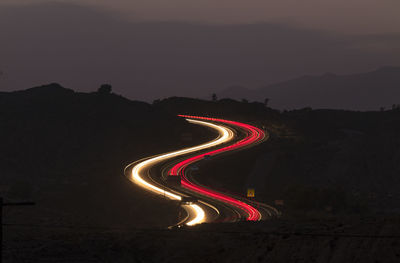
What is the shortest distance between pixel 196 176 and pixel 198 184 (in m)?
9.84

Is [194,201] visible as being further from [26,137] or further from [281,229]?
[26,137]

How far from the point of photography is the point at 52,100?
170 meters

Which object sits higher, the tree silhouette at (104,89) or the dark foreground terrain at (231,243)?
the tree silhouette at (104,89)

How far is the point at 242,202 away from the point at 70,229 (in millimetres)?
28413

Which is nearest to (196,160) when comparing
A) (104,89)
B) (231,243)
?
(231,243)

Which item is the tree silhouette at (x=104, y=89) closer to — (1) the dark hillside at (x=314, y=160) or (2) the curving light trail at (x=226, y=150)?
(1) the dark hillside at (x=314, y=160)

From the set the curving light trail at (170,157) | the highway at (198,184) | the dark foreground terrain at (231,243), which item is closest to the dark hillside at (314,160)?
the highway at (198,184)

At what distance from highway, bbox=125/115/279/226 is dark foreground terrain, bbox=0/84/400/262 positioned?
2.49 metres

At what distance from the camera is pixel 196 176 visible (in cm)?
10806

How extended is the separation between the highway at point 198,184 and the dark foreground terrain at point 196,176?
2.49 meters

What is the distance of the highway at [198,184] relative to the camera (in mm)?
73619

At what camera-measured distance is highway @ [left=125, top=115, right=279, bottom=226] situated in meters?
73.6

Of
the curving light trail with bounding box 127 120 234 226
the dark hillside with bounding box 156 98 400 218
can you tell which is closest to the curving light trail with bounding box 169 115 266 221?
the dark hillside with bounding box 156 98 400 218

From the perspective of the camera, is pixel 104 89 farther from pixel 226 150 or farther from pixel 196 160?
pixel 196 160
